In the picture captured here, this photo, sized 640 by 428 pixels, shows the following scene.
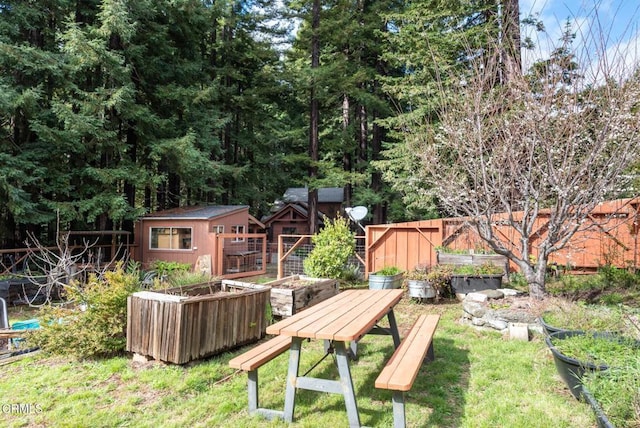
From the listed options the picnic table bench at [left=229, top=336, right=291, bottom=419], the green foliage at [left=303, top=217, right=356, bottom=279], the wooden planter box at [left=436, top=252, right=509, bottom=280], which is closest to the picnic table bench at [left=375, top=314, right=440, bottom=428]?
the picnic table bench at [left=229, top=336, right=291, bottom=419]

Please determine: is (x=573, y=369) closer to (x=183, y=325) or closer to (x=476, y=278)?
(x=183, y=325)

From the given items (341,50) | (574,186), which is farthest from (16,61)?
(574,186)

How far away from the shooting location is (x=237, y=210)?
13.9 metres

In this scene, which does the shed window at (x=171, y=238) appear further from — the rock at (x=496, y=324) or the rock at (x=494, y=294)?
the rock at (x=496, y=324)

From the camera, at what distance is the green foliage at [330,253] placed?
773 centimetres

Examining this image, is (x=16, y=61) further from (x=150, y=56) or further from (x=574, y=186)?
(x=574, y=186)

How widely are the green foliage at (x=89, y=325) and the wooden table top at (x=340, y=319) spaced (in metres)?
2.35

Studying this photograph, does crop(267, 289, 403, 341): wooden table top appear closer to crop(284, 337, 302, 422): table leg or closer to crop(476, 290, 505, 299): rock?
crop(284, 337, 302, 422): table leg

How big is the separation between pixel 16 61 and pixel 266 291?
1019 cm

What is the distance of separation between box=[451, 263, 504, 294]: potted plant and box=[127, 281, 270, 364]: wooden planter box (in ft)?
14.0

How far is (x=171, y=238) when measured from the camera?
12977mm

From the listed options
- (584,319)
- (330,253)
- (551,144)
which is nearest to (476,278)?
(551,144)

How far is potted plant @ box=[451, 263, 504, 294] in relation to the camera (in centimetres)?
664

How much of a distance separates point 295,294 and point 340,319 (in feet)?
8.37
